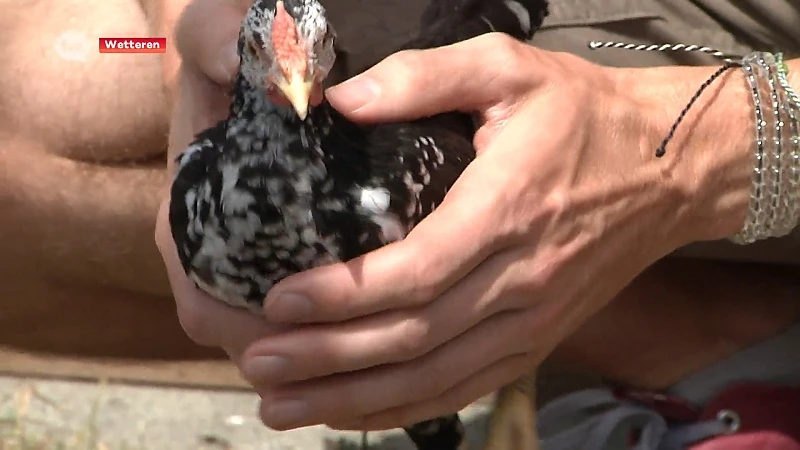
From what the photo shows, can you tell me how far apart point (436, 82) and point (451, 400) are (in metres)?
0.22

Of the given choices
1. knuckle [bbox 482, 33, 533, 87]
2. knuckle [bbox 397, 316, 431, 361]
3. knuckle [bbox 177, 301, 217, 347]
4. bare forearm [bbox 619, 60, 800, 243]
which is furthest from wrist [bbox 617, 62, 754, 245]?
knuckle [bbox 177, 301, 217, 347]

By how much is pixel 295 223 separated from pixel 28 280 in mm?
584

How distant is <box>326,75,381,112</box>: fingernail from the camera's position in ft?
1.85

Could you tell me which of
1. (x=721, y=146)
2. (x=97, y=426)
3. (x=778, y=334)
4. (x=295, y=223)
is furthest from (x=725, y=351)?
(x=97, y=426)

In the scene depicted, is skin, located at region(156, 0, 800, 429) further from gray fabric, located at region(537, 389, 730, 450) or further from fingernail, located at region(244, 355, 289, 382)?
gray fabric, located at region(537, 389, 730, 450)

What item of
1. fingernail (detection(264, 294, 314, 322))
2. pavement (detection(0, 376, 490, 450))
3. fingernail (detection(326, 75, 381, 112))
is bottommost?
pavement (detection(0, 376, 490, 450))

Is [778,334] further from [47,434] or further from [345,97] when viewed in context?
[47,434]

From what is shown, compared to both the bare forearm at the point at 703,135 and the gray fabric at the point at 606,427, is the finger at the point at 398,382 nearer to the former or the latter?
the bare forearm at the point at 703,135

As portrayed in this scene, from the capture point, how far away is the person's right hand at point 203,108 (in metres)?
0.57

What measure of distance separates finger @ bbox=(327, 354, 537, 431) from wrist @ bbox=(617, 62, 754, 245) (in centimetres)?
17

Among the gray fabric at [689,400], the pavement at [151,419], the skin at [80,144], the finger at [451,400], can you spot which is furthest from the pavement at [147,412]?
the finger at [451,400]

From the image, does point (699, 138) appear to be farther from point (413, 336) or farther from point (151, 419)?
point (151, 419)

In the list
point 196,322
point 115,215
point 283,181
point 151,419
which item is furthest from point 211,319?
point 151,419

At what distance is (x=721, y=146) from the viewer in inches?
25.8
